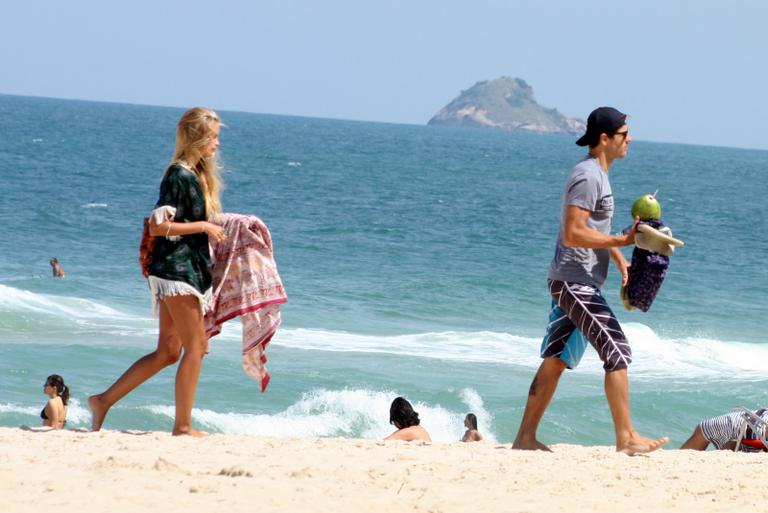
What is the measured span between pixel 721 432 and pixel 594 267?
2348 mm

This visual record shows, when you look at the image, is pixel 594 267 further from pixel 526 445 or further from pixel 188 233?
pixel 188 233

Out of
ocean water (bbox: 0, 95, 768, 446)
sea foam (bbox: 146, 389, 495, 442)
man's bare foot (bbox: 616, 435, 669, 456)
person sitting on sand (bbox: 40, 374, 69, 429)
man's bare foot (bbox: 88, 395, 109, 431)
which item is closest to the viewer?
man's bare foot (bbox: 616, 435, 669, 456)

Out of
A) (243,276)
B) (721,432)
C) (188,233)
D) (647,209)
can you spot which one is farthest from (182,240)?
(721,432)

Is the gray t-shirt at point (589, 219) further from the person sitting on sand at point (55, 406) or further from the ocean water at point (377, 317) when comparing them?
the ocean water at point (377, 317)

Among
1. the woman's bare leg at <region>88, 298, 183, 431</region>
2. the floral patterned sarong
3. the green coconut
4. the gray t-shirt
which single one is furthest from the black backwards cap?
the woman's bare leg at <region>88, 298, 183, 431</region>

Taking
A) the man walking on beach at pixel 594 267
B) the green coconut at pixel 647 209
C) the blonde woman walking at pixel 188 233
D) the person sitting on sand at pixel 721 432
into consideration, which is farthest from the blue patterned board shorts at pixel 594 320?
the person sitting on sand at pixel 721 432

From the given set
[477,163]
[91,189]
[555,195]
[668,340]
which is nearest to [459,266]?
[668,340]

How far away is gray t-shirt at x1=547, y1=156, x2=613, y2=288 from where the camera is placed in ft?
19.3

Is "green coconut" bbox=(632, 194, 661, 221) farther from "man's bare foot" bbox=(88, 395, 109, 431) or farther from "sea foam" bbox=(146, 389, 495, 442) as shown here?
"sea foam" bbox=(146, 389, 495, 442)

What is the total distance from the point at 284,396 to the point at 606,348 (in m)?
9.17

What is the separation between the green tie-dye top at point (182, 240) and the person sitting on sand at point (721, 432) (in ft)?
11.6

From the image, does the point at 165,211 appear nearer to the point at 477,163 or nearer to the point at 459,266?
the point at 459,266

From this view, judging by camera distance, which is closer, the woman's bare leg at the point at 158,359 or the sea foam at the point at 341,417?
the woman's bare leg at the point at 158,359

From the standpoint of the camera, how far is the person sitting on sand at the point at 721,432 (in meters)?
7.72
